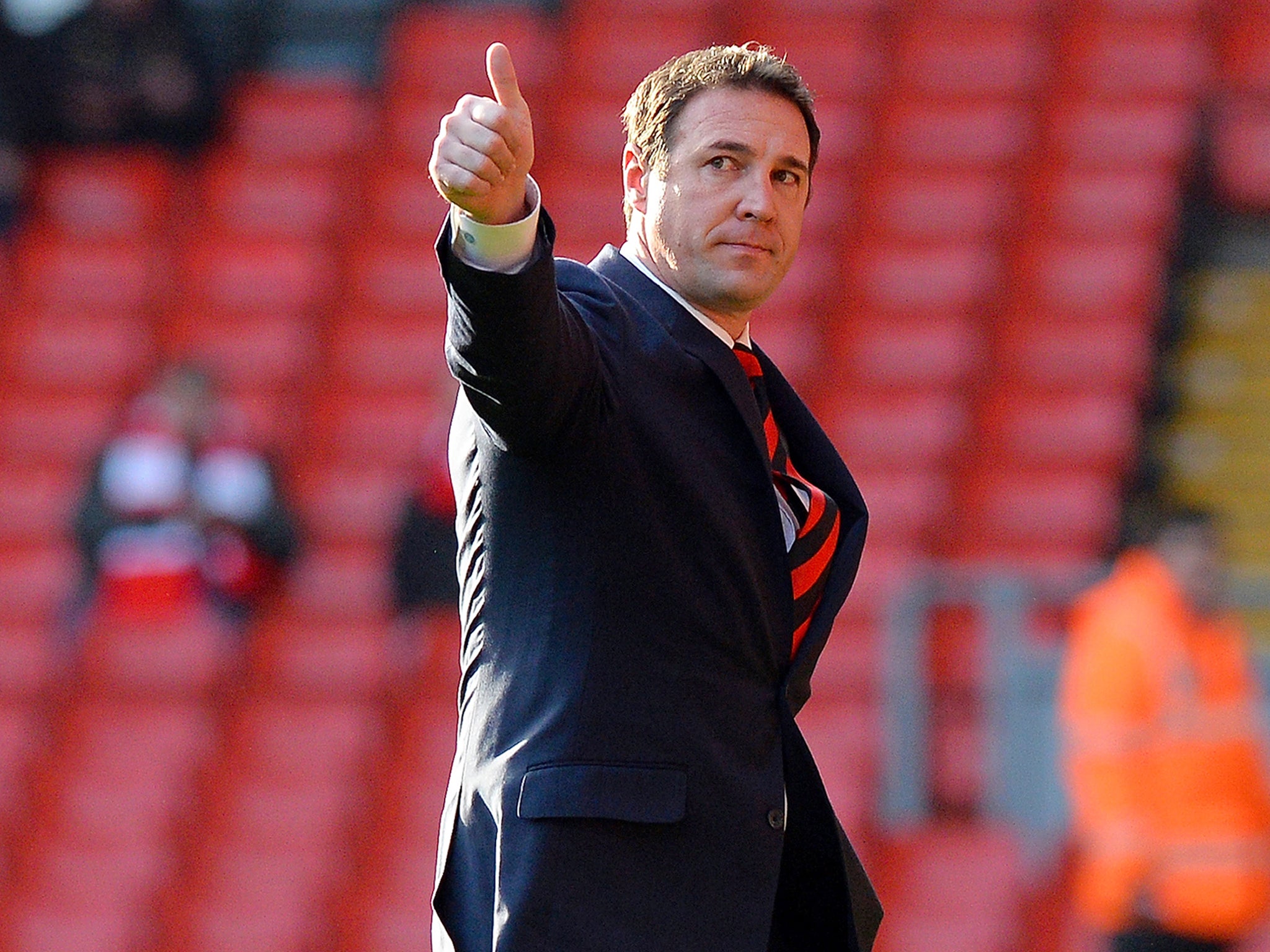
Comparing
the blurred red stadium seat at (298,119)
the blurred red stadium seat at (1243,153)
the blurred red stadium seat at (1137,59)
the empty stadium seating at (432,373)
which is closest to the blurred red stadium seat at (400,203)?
the empty stadium seating at (432,373)

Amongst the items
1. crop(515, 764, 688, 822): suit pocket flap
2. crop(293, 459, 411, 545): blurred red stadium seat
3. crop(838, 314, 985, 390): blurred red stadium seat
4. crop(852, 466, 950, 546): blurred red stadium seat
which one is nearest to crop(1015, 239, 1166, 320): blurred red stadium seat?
crop(838, 314, 985, 390): blurred red stadium seat

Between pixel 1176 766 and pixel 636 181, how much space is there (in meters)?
2.79

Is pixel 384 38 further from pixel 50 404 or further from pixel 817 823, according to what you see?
pixel 817 823

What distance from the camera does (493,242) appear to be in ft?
5.58

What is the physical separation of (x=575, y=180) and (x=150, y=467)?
1.98 metres

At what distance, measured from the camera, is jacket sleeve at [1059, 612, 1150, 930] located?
14.7 ft

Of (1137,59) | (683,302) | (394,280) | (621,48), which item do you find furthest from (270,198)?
(683,302)

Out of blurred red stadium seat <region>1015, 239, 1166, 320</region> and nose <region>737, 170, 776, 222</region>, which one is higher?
nose <region>737, 170, 776, 222</region>

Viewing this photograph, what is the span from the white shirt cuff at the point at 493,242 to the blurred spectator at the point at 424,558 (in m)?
4.01

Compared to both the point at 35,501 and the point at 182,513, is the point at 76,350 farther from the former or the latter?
the point at 182,513

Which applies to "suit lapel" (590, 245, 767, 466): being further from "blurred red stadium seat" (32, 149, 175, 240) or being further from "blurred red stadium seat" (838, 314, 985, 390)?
"blurred red stadium seat" (32, 149, 175, 240)

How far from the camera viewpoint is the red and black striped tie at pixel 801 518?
1991 millimetres

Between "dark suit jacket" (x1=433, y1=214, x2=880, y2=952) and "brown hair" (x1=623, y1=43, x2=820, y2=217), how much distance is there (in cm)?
17

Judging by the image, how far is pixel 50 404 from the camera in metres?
7.28
